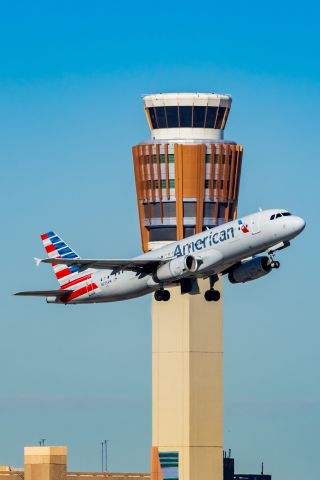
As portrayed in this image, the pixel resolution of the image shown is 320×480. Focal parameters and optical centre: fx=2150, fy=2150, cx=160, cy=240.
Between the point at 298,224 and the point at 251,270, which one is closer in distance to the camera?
the point at 298,224

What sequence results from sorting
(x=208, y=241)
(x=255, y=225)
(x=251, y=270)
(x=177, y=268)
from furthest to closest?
(x=251, y=270), (x=177, y=268), (x=208, y=241), (x=255, y=225)

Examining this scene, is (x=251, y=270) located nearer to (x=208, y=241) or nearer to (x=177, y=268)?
(x=208, y=241)

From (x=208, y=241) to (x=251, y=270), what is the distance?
17.2 ft

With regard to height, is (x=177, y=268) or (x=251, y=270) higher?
(x=177, y=268)

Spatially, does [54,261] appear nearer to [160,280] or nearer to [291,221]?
[160,280]

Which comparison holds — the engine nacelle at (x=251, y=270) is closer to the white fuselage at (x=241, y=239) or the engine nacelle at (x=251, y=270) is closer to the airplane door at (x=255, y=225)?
the white fuselage at (x=241, y=239)

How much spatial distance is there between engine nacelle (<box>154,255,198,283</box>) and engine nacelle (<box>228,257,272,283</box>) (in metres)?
5.42

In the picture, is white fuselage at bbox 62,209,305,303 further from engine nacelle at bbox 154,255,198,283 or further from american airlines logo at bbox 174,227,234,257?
engine nacelle at bbox 154,255,198,283

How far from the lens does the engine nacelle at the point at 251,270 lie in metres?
196

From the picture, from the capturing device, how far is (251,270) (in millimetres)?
196500

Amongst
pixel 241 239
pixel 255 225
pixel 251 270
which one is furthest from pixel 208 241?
pixel 255 225

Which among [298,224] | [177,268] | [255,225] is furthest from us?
[177,268]

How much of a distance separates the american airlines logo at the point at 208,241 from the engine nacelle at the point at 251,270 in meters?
4.65

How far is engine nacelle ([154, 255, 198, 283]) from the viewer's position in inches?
7653
